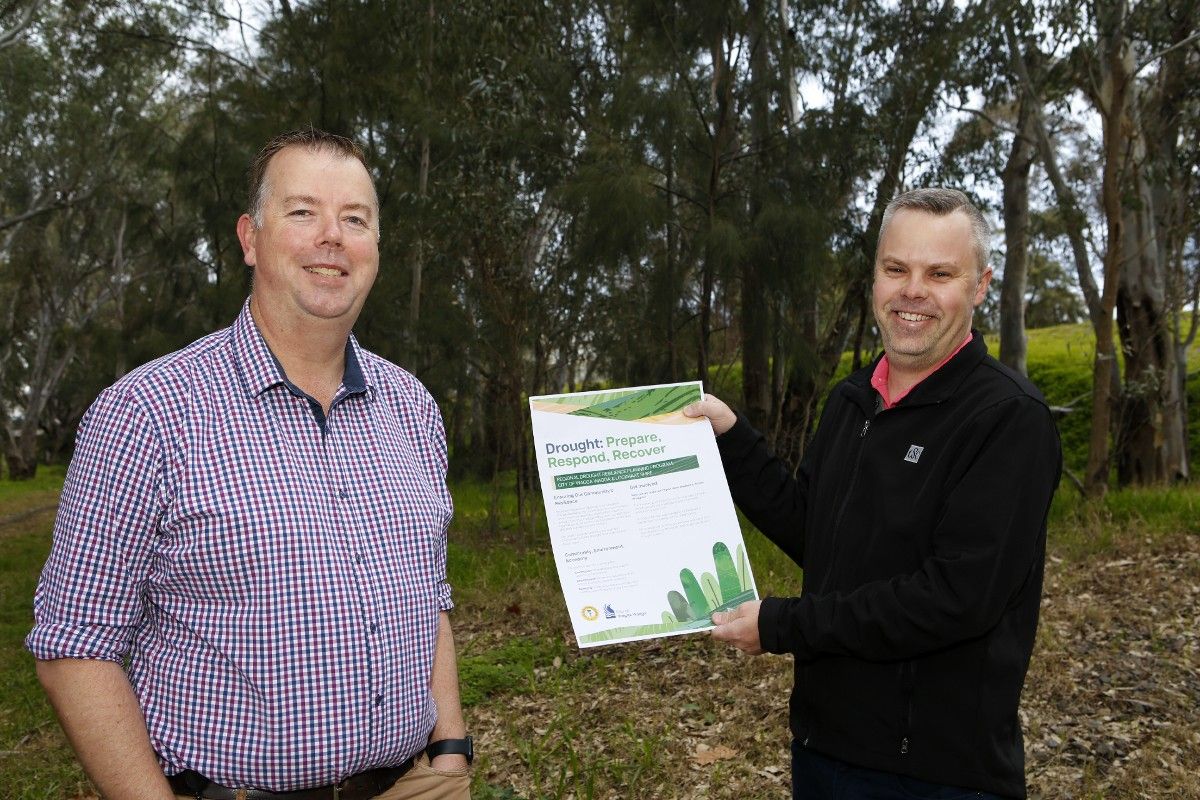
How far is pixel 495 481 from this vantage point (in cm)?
1009

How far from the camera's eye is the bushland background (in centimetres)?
513

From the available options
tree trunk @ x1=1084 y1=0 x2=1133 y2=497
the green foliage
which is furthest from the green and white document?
tree trunk @ x1=1084 y1=0 x2=1133 y2=497

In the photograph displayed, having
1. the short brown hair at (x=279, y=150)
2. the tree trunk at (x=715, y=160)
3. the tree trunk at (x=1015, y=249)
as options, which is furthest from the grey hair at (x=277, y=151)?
the tree trunk at (x=1015, y=249)

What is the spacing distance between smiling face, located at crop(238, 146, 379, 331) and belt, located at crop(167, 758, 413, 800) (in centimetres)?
91

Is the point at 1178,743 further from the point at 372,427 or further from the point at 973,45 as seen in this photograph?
the point at 973,45

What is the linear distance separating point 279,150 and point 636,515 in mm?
1242

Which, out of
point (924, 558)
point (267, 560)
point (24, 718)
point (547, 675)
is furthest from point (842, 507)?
point (24, 718)

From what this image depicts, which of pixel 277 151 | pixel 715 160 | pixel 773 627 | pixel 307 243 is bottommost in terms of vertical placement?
pixel 773 627

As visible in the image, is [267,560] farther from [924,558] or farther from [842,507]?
[924,558]

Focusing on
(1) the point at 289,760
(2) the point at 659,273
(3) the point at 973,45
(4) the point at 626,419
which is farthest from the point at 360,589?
(3) the point at 973,45

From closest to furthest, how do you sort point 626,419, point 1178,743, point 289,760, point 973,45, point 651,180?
point 289,760
point 626,419
point 1178,743
point 651,180
point 973,45

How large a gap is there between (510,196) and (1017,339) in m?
6.17

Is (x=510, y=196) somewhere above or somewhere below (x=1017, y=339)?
above

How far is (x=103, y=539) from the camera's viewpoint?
1.84 meters
